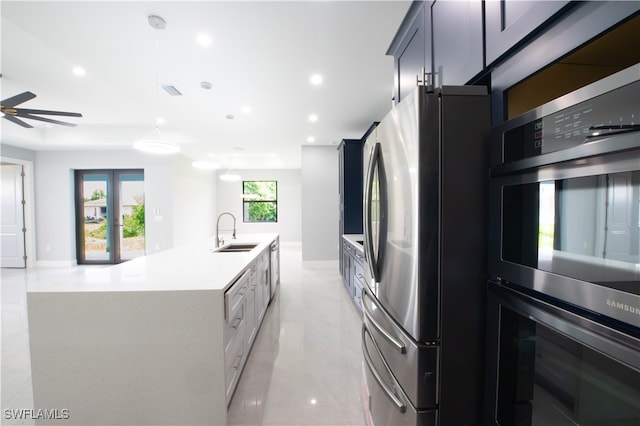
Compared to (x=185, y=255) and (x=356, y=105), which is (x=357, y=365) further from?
(x=356, y=105)

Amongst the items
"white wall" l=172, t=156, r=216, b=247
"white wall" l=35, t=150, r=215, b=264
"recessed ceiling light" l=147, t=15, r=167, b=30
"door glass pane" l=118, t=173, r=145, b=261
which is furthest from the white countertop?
"door glass pane" l=118, t=173, r=145, b=261

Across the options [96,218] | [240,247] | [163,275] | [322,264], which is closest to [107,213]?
[96,218]

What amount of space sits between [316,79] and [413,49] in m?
1.69

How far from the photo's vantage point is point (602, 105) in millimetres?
533

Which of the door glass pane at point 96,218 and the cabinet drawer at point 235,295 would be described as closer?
the cabinet drawer at point 235,295

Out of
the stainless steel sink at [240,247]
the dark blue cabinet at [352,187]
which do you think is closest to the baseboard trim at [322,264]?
the dark blue cabinet at [352,187]

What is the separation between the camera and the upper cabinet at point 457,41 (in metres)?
0.98

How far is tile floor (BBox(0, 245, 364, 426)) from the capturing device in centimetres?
179

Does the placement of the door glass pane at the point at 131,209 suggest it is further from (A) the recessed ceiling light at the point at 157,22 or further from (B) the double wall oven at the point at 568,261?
(B) the double wall oven at the point at 568,261

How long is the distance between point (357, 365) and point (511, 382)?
174 cm

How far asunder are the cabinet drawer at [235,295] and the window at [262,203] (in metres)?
7.55

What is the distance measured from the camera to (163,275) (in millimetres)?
1925

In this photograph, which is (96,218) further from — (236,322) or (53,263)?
(236,322)

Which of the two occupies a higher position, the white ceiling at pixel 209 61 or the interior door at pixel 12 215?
the white ceiling at pixel 209 61
